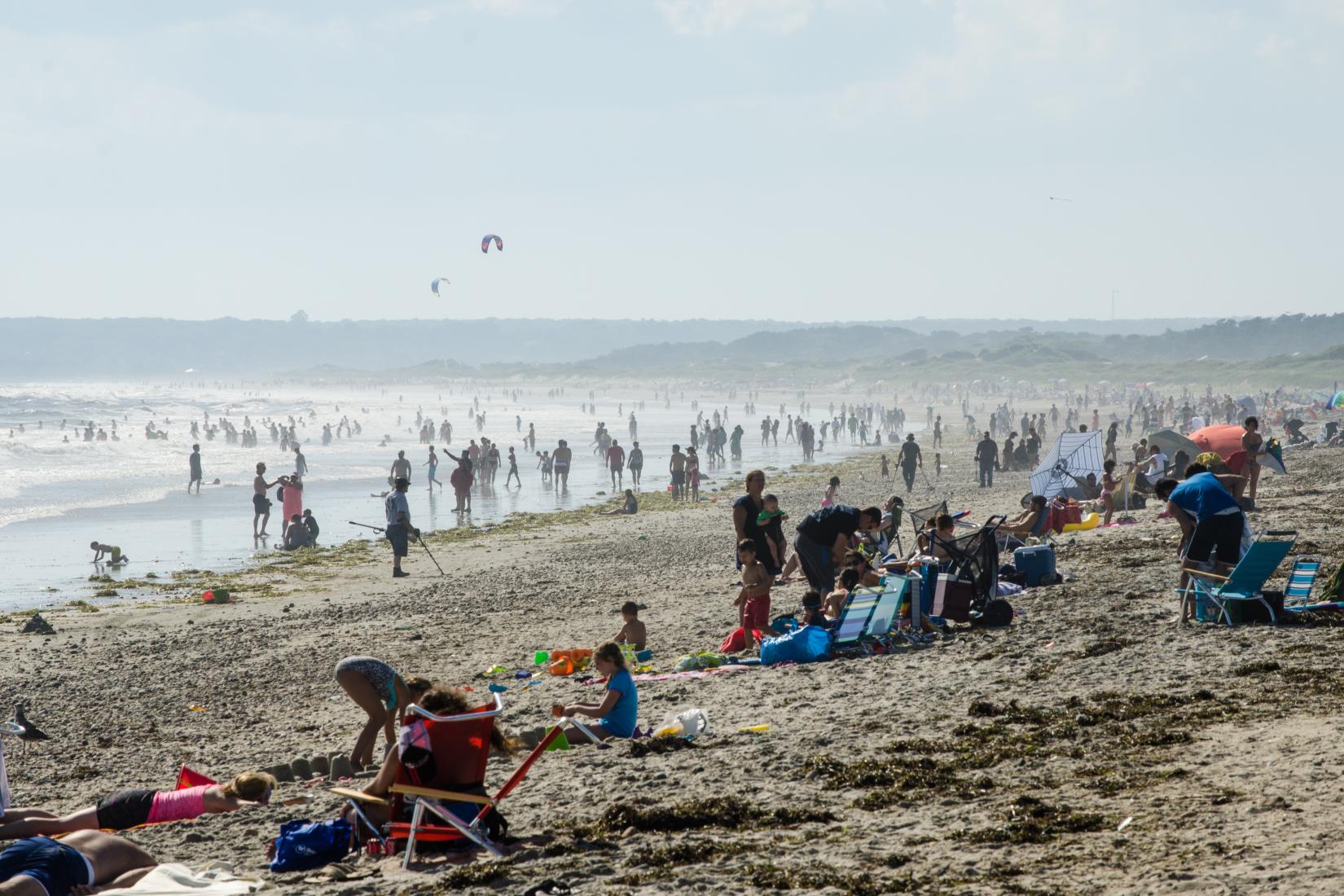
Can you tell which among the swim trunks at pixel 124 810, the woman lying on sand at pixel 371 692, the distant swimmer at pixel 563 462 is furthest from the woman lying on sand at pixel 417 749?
the distant swimmer at pixel 563 462

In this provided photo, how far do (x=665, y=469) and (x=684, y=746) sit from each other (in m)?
31.4

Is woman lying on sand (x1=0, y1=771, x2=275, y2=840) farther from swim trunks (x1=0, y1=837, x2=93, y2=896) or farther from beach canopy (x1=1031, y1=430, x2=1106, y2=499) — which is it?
beach canopy (x1=1031, y1=430, x2=1106, y2=499)

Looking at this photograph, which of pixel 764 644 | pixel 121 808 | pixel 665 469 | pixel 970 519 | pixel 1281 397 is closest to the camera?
pixel 121 808

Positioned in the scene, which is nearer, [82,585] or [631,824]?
[631,824]

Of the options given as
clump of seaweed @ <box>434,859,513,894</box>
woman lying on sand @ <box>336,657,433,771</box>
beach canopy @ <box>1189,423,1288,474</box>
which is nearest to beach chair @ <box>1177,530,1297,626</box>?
woman lying on sand @ <box>336,657,433,771</box>

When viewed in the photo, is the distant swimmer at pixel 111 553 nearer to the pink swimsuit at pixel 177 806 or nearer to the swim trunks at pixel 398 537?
the swim trunks at pixel 398 537

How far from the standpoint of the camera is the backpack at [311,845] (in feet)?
16.8

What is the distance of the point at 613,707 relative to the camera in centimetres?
702

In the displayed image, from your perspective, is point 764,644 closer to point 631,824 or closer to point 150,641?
point 631,824

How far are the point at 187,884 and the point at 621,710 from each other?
8.92 ft

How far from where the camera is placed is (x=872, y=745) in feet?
20.9

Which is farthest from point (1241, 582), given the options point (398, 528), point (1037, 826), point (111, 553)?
point (111, 553)

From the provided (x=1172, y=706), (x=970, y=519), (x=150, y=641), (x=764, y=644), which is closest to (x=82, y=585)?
(x=150, y=641)

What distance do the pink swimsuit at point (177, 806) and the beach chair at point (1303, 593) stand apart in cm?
681
